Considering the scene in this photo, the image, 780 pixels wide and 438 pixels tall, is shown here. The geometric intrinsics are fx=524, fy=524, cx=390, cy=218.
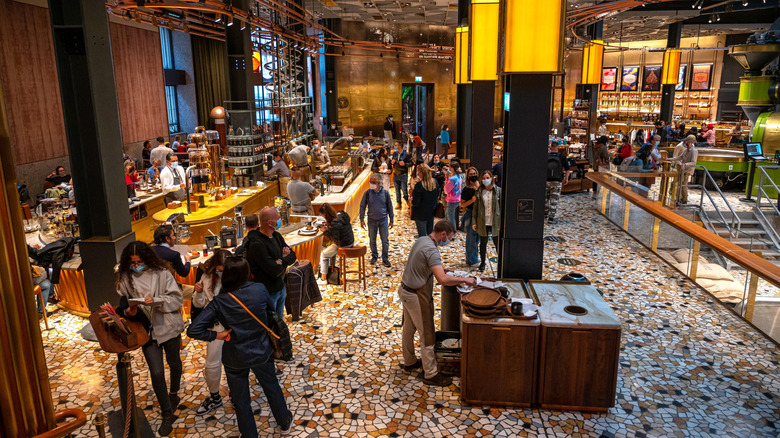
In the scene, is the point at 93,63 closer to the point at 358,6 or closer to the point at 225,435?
the point at 225,435

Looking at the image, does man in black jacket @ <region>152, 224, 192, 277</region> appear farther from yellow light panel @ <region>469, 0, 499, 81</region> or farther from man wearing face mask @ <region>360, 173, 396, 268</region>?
yellow light panel @ <region>469, 0, 499, 81</region>

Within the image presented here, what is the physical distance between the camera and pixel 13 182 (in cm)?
193

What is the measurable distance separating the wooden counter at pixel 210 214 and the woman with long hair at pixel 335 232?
1.32 meters

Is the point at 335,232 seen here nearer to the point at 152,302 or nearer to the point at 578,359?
the point at 152,302

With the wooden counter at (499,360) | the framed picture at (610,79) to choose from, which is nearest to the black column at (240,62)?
the wooden counter at (499,360)

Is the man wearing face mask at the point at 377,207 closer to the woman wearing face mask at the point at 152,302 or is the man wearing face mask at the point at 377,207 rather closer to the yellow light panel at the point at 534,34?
the yellow light panel at the point at 534,34

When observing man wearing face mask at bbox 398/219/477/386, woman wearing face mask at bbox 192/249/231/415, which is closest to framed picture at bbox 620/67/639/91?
man wearing face mask at bbox 398/219/477/386

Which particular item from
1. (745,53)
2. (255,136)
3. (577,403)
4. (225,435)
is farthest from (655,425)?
(745,53)

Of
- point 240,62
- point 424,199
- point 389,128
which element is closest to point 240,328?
point 424,199

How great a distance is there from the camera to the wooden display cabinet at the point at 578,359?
13.5ft

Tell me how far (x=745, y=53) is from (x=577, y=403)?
12167 mm

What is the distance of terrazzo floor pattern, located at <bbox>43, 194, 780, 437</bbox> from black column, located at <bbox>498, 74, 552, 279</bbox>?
A: 1.27 m

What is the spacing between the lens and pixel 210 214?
301 inches

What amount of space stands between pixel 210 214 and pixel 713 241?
688 cm
